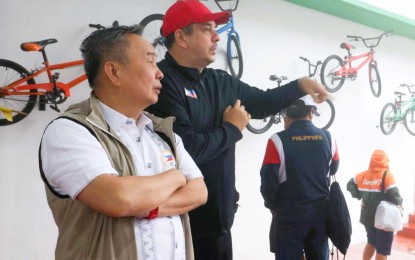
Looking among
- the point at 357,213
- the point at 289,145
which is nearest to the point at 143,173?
the point at 289,145

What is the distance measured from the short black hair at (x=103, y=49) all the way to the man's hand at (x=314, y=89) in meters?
1.04

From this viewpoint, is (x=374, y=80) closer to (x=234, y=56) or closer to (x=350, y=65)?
(x=350, y=65)

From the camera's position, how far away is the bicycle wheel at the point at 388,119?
6031mm

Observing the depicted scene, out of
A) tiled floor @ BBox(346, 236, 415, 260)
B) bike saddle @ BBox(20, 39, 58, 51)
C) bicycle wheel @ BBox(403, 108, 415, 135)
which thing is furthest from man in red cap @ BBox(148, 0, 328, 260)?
bicycle wheel @ BBox(403, 108, 415, 135)

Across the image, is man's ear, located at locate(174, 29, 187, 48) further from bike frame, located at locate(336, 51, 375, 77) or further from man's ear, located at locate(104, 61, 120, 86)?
bike frame, located at locate(336, 51, 375, 77)

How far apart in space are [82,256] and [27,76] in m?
2.21

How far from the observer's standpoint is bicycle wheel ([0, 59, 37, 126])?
9.26 feet

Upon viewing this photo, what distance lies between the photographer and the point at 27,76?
288 centimetres

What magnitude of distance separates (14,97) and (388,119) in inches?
212

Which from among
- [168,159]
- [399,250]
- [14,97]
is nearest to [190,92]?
[168,159]

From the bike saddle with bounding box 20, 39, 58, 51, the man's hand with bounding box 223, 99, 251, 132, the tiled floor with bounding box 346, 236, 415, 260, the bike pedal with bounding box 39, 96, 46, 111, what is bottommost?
the tiled floor with bounding box 346, 236, 415, 260

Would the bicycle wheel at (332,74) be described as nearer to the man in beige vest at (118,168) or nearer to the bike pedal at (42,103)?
the bike pedal at (42,103)

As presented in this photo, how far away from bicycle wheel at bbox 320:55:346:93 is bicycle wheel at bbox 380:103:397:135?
1.26 meters

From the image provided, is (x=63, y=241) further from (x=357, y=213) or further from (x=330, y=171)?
(x=357, y=213)
